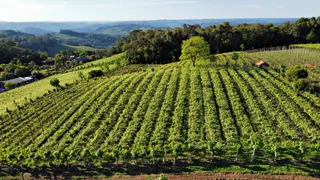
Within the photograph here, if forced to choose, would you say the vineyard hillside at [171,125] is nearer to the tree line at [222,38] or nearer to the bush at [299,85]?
the bush at [299,85]

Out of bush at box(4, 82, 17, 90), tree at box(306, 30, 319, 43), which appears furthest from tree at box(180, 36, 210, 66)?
tree at box(306, 30, 319, 43)

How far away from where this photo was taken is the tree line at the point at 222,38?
93062 mm

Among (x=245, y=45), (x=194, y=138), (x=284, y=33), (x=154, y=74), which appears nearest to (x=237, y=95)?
(x=194, y=138)

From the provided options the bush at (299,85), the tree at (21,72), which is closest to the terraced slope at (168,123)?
the bush at (299,85)

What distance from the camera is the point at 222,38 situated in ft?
331

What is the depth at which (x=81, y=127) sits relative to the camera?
37.9 m

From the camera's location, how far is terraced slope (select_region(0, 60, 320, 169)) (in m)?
29.4

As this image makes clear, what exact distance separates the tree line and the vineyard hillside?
36520mm

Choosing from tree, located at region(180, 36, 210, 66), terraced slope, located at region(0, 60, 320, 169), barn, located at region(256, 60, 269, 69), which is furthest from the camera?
tree, located at region(180, 36, 210, 66)

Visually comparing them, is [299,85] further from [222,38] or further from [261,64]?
[222,38]

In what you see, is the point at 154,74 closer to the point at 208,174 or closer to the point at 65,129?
the point at 65,129

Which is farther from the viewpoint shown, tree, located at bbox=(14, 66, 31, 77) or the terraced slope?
tree, located at bbox=(14, 66, 31, 77)

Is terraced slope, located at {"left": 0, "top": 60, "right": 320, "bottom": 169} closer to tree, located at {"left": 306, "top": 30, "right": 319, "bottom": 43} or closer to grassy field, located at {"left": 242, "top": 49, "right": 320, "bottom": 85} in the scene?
grassy field, located at {"left": 242, "top": 49, "right": 320, "bottom": 85}

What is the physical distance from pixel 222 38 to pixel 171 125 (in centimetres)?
7207
